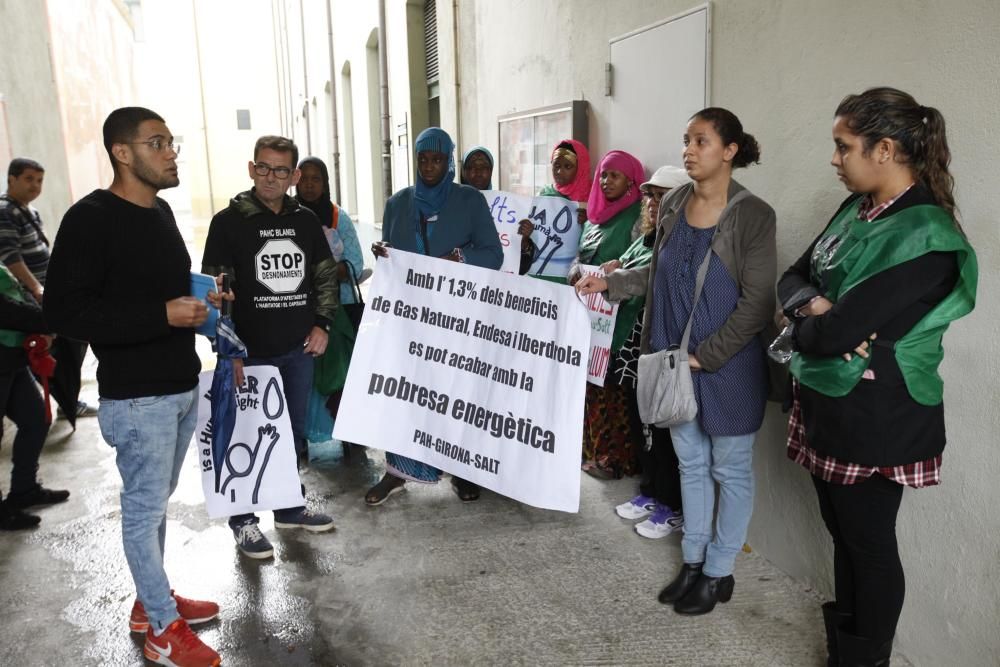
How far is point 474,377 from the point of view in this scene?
307 centimetres

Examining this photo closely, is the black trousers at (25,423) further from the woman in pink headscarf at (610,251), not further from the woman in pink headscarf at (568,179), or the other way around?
the woman in pink headscarf at (610,251)

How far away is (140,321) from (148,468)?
49 centimetres

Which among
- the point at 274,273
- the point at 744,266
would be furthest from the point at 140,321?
the point at 744,266

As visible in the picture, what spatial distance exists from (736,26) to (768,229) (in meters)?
1.03

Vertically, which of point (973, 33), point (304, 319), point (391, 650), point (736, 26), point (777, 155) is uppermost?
point (736, 26)

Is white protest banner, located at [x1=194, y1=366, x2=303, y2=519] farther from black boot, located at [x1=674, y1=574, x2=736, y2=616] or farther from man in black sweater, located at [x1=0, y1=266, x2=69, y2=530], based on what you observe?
black boot, located at [x1=674, y1=574, x2=736, y2=616]

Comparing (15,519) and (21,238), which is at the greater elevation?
(21,238)

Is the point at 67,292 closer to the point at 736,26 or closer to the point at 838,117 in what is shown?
the point at 838,117

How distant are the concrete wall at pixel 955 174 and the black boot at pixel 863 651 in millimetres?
278

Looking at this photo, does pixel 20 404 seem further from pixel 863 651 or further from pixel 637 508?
pixel 863 651

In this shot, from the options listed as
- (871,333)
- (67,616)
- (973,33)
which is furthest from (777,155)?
(67,616)

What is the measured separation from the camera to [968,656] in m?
2.17

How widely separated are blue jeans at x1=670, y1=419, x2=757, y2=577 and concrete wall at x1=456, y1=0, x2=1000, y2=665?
34cm

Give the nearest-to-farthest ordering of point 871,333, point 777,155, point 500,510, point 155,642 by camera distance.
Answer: point 871,333 < point 155,642 < point 777,155 < point 500,510
